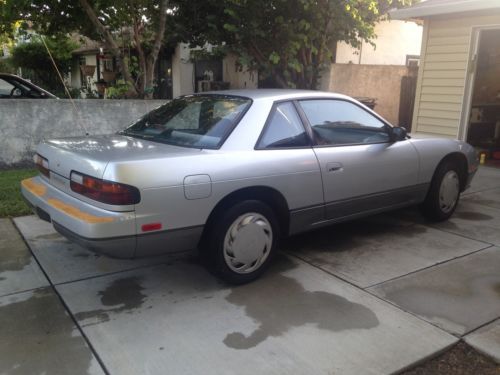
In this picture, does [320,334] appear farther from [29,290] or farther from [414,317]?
[29,290]

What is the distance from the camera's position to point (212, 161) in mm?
3562

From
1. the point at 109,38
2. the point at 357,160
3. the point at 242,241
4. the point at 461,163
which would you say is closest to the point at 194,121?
the point at 242,241

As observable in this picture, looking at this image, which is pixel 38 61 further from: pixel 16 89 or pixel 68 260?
pixel 68 260

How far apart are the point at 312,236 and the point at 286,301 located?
1.60m

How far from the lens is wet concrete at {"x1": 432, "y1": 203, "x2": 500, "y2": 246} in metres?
5.21

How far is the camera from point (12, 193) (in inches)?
248

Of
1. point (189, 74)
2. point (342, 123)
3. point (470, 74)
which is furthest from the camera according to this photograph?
point (189, 74)

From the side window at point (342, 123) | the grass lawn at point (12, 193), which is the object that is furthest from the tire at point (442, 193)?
the grass lawn at point (12, 193)

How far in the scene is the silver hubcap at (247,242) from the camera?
3752mm

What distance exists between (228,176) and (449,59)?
6.61 m

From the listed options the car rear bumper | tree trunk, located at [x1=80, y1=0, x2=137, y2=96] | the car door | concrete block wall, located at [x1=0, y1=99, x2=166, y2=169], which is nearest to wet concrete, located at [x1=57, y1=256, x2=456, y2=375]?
the car rear bumper

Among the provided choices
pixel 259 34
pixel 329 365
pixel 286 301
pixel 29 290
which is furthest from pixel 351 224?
pixel 259 34

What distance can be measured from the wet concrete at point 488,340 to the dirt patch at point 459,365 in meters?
0.04

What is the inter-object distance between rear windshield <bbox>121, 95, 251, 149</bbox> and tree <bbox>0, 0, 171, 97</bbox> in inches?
171
